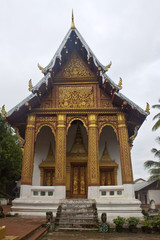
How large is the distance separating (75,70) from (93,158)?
5053 mm

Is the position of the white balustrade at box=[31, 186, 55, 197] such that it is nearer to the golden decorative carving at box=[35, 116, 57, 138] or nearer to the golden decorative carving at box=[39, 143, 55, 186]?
the golden decorative carving at box=[39, 143, 55, 186]

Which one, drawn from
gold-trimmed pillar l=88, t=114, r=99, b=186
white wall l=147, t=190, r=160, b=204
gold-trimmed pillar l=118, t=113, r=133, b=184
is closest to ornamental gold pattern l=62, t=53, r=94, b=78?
gold-trimmed pillar l=88, t=114, r=99, b=186

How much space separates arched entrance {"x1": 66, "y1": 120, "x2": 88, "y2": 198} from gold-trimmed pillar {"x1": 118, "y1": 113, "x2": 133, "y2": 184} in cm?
252

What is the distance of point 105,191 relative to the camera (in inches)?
360

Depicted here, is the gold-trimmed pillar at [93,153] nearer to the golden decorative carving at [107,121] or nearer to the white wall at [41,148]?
the golden decorative carving at [107,121]

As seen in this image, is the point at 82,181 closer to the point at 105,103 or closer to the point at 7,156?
the point at 105,103

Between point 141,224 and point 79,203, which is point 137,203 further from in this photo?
point 79,203

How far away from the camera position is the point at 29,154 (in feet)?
31.8

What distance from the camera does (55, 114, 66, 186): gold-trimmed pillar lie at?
30.3 feet

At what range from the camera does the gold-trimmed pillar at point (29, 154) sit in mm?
9297

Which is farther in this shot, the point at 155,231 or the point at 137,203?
the point at 137,203

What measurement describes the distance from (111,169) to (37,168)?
13.6 ft

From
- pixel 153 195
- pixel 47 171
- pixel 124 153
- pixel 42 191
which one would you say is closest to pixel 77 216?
pixel 42 191

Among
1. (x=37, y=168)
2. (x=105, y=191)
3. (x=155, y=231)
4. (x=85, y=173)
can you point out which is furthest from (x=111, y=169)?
(x=155, y=231)
